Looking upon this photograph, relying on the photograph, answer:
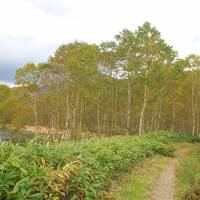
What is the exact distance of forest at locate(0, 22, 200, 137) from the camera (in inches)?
1688

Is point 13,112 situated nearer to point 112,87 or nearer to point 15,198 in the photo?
point 112,87

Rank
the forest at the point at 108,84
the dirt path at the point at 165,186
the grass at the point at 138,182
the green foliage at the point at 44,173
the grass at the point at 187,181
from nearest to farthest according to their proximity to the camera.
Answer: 1. the green foliage at the point at 44,173
2. the grass at the point at 187,181
3. the grass at the point at 138,182
4. the dirt path at the point at 165,186
5. the forest at the point at 108,84

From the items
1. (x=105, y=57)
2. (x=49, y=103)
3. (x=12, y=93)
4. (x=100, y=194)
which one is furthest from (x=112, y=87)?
(x=100, y=194)

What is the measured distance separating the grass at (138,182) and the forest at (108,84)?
21.3 metres

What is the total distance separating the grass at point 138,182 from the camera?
12.6 meters

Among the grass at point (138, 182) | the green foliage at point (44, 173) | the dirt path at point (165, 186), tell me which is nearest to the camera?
the green foliage at point (44, 173)

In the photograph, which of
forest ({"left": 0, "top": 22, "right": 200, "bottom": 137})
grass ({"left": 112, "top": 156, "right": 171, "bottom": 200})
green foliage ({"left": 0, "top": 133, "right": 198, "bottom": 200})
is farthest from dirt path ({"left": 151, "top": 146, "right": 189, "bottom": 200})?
forest ({"left": 0, "top": 22, "right": 200, "bottom": 137})

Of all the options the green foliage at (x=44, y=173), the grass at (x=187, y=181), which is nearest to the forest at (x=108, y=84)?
the grass at (x=187, y=181)

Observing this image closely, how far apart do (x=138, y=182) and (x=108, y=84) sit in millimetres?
34363

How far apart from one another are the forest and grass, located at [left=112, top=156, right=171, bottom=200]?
21252 mm

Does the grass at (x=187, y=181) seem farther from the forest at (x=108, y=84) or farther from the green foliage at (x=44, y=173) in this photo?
the forest at (x=108, y=84)

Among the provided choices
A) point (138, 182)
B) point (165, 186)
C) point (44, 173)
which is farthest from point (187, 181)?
point (44, 173)

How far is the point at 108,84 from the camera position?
48938 mm

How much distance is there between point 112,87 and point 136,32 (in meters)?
8.04
